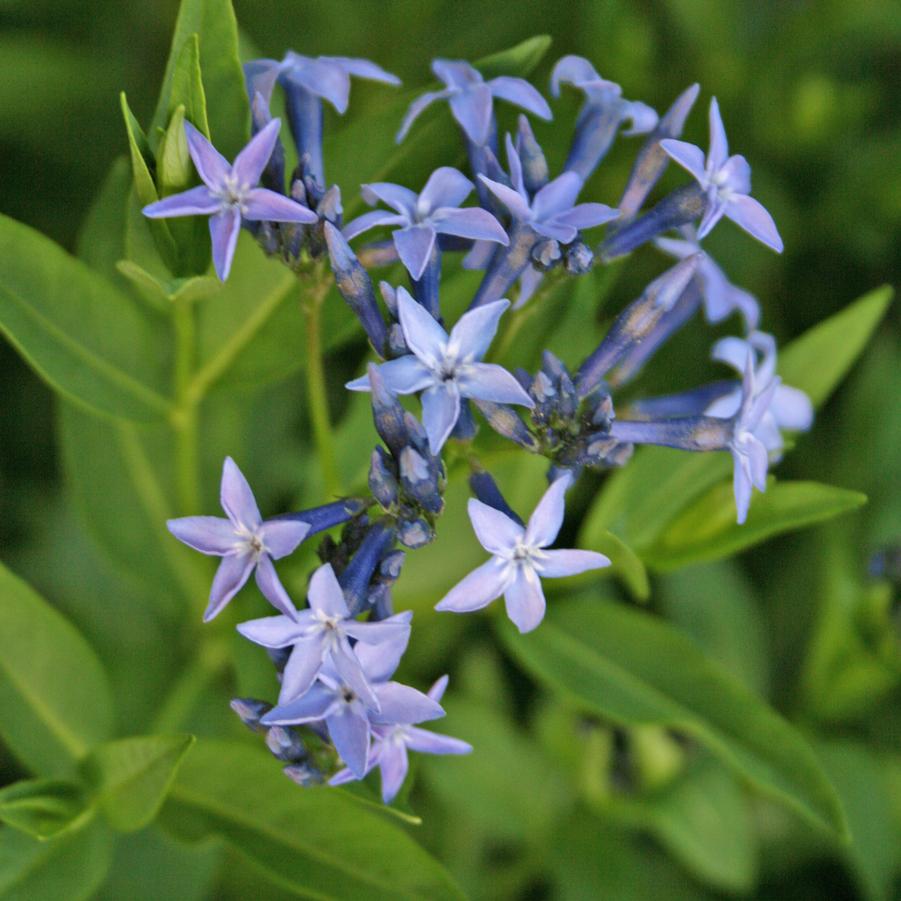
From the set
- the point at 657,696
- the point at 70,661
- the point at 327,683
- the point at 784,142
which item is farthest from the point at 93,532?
the point at 784,142

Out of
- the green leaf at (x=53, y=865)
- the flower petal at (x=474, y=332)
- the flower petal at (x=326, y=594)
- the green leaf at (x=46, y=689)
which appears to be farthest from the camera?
the green leaf at (x=46, y=689)

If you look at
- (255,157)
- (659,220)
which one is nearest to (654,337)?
(659,220)

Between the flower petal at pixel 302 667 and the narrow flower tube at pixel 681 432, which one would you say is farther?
the narrow flower tube at pixel 681 432

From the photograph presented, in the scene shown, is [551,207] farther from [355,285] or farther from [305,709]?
[305,709]

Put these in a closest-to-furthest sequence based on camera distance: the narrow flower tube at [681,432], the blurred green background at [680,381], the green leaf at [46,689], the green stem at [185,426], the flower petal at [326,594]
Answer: the flower petal at [326,594] < the narrow flower tube at [681,432] < the green leaf at [46,689] < the green stem at [185,426] < the blurred green background at [680,381]

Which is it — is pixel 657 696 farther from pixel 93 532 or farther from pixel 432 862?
pixel 93 532

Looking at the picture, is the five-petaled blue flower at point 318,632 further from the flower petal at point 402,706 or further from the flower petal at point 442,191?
the flower petal at point 442,191

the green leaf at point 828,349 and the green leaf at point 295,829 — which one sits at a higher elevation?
the green leaf at point 828,349

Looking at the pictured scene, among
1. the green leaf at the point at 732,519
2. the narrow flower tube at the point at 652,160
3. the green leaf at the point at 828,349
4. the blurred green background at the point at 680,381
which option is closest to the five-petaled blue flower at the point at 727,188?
the narrow flower tube at the point at 652,160
